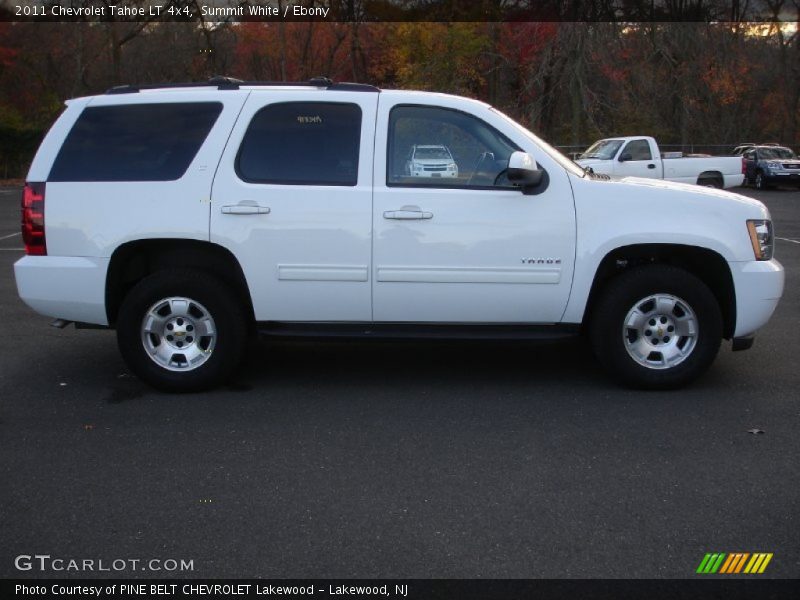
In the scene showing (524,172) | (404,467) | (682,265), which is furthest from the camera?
(682,265)

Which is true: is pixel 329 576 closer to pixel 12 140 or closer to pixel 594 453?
pixel 594 453

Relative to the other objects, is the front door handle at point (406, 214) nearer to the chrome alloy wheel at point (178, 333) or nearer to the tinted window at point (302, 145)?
the tinted window at point (302, 145)

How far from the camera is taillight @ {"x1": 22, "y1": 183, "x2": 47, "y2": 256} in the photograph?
19.8ft

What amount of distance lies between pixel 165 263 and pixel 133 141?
2.81 ft

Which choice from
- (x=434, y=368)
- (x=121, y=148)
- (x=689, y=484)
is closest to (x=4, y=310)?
(x=121, y=148)

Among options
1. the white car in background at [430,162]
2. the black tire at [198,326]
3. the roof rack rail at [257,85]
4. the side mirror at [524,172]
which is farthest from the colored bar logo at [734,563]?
the roof rack rail at [257,85]

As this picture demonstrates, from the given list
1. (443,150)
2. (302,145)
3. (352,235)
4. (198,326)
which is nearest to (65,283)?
(198,326)

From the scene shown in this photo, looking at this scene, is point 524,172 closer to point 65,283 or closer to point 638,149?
point 65,283

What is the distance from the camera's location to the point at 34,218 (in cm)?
605

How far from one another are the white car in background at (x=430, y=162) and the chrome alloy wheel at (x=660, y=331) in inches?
60.9

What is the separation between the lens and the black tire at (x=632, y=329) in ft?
19.7
